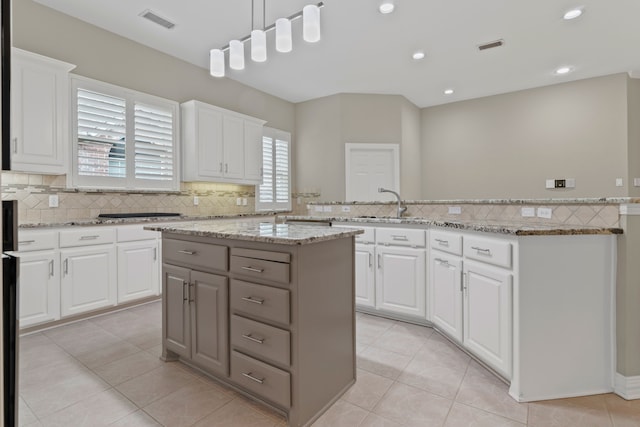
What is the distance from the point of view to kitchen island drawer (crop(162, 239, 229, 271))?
1796 mm

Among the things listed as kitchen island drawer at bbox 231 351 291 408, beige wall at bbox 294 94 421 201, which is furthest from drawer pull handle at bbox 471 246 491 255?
beige wall at bbox 294 94 421 201

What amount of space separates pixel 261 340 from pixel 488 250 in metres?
1.43

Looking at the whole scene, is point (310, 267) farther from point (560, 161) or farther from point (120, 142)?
point (560, 161)

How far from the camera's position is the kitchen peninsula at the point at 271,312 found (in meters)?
1.52

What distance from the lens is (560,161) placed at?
5137 millimetres

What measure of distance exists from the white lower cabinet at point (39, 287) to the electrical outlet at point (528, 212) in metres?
3.81

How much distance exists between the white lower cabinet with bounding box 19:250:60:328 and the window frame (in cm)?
88

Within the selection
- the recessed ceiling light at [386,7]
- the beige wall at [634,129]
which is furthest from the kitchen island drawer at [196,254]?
the beige wall at [634,129]

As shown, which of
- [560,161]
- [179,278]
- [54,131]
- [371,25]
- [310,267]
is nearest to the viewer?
[310,267]

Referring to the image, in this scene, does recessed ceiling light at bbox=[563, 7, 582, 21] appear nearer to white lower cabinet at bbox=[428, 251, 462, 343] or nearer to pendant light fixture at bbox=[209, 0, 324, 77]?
pendant light fixture at bbox=[209, 0, 324, 77]

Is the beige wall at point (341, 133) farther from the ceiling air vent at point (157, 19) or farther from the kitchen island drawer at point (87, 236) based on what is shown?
the kitchen island drawer at point (87, 236)

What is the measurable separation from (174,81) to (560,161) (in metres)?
5.85

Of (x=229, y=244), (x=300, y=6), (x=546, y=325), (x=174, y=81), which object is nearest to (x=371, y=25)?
(x=300, y=6)

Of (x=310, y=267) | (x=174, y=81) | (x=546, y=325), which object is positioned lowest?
(x=546, y=325)
